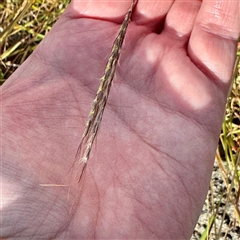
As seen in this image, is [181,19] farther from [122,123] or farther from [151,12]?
[122,123]

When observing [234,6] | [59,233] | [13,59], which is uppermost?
[234,6]

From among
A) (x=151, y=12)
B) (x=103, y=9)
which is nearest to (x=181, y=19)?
(x=151, y=12)

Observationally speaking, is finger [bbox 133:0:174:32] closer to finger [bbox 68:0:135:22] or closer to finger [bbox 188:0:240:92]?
finger [bbox 68:0:135:22]

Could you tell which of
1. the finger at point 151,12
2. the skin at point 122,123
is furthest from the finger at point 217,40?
the finger at point 151,12

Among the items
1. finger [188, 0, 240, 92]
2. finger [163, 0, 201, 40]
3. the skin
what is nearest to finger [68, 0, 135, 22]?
the skin

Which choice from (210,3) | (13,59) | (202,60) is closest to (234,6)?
(210,3)

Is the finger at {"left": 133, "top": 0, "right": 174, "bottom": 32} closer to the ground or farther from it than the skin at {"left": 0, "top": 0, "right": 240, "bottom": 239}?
farther from it

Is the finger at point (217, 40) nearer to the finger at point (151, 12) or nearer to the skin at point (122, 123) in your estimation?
the skin at point (122, 123)

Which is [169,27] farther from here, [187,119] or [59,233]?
[59,233]
